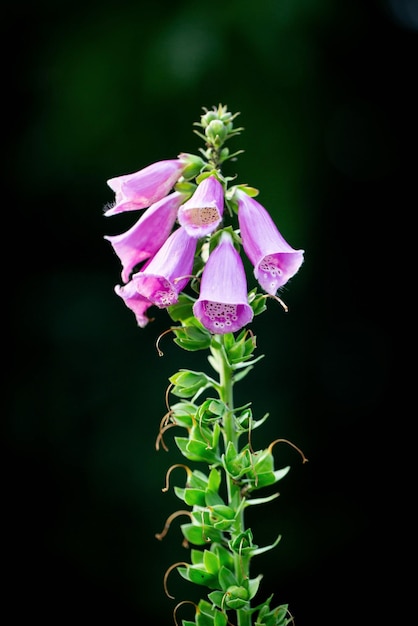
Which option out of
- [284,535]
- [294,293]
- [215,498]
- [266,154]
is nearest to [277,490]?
[284,535]

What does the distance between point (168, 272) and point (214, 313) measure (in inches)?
3.1

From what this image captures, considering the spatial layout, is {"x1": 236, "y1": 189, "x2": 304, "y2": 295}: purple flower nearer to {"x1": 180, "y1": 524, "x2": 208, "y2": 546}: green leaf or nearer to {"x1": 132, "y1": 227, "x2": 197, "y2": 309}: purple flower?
{"x1": 132, "y1": 227, "x2": 197, "y2": 309}: purple flower

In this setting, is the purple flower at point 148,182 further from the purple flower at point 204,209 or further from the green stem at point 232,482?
the green stem at point 232,482

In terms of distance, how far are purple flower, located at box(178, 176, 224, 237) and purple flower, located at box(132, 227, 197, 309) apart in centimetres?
2

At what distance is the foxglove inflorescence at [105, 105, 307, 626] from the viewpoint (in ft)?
3.30

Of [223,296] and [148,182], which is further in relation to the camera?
[148,182]

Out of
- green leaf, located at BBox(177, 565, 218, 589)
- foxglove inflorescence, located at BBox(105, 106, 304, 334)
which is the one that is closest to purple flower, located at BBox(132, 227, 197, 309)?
foxglove inflorescence, located at BBox(105, 106, 304, 334)

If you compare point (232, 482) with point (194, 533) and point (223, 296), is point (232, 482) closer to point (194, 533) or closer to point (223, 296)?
point (194, 533)

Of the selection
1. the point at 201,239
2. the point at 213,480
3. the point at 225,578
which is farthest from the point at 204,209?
the point at 225,578

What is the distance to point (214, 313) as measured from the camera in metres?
0.99

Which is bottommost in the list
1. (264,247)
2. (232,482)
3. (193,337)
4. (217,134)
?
(232,482)

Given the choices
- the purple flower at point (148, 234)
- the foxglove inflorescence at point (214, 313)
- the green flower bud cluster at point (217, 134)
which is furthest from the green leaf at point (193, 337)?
the green flower bud cluster at point (217, 134)

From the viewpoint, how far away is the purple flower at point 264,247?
106 cm

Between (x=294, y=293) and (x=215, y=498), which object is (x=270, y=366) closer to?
(x=294, y=293)
